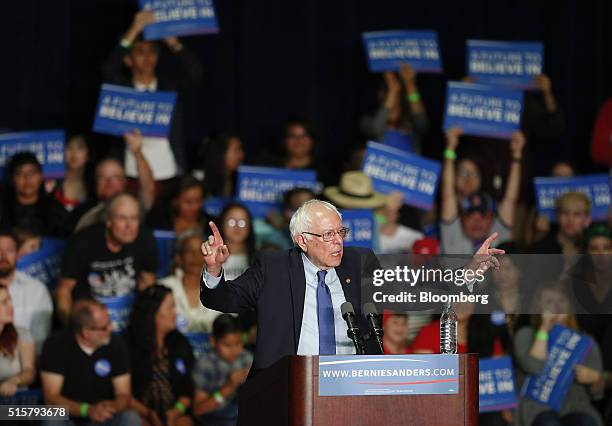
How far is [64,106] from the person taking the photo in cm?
891

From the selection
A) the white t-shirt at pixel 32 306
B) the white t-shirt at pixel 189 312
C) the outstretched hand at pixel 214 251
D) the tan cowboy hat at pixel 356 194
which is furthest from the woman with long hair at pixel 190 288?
the outstretched hand at pixel 214 251

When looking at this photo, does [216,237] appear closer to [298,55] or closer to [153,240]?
[153,240]

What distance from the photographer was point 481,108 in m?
8.70

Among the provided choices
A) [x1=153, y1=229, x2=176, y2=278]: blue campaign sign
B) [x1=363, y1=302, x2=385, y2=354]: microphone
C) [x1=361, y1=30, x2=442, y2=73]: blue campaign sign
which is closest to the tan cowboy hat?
[x1=361, y1=30, x2=442, y2=73]: blue campaign sign

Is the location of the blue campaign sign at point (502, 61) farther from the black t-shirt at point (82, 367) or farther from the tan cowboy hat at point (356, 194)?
the black t-shirt at point (82, 367)

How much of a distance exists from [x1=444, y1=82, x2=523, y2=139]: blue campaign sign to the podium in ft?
16.1

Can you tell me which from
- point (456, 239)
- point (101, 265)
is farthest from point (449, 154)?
point (101, 265)

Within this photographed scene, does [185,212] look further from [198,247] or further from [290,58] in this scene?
[290,58]

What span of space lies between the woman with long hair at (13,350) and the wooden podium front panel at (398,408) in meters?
3.26

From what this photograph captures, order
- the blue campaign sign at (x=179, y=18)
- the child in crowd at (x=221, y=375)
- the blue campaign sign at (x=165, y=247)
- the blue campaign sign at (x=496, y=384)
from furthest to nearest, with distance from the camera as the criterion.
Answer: the blue campaign sign at (x=179, y=18), the blue campaign sign at (x=165, y=247), the blue campaign sign at (x=496, y=384), the child in crowd at (x=221, y=375)

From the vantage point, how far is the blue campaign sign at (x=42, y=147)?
7891 millimetres

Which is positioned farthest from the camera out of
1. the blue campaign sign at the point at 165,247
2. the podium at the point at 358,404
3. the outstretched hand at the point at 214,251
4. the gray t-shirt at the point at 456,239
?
Answer: the gray t-shirt at the point at 456,239

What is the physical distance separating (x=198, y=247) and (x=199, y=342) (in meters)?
0.53

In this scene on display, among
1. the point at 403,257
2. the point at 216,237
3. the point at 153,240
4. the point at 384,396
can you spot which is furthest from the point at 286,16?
the point at 384,396
